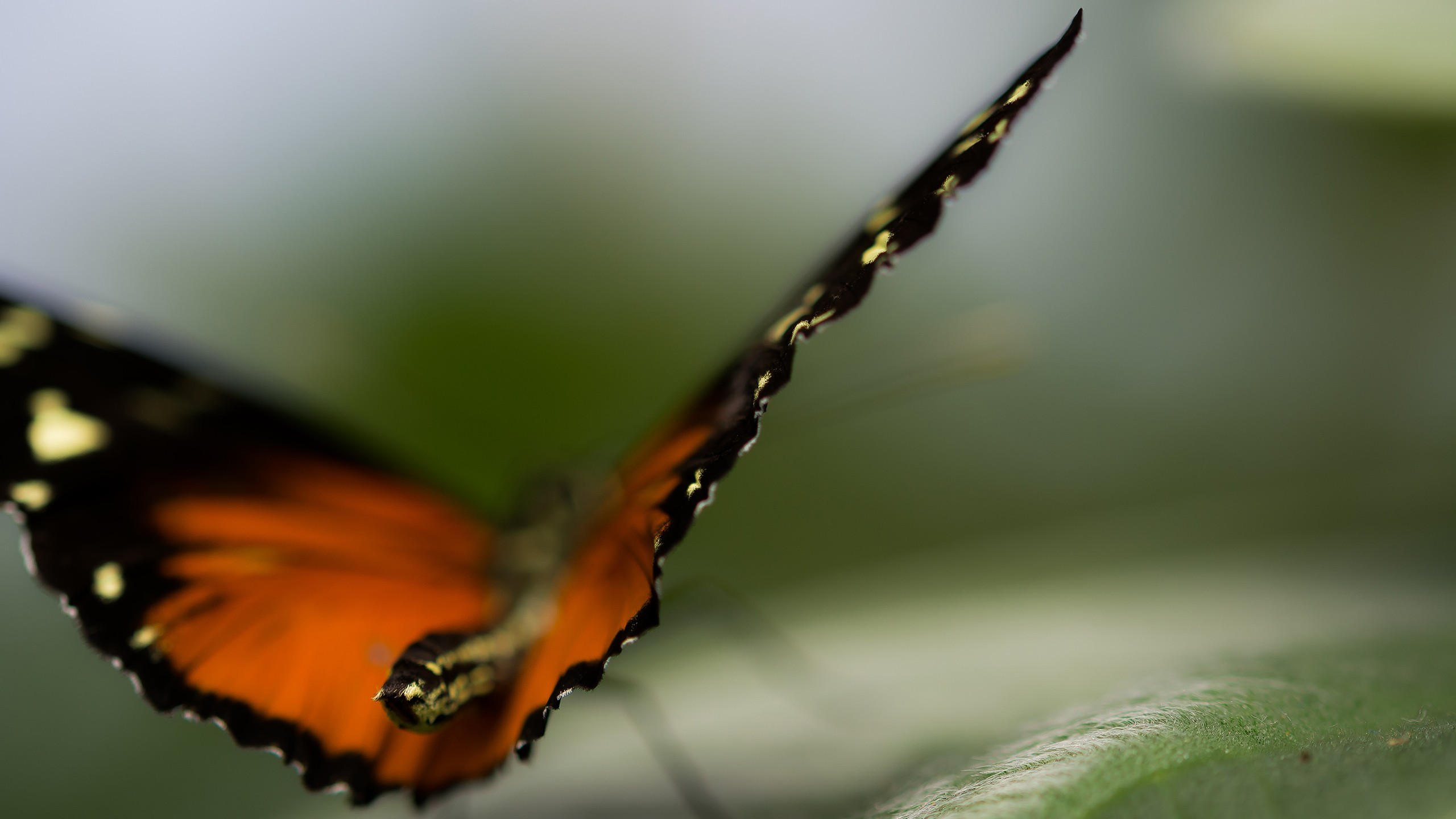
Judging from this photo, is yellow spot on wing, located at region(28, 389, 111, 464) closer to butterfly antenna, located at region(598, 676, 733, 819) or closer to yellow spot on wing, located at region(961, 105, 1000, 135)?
butterfly antenna, located at region(598, 676, 733, 819)

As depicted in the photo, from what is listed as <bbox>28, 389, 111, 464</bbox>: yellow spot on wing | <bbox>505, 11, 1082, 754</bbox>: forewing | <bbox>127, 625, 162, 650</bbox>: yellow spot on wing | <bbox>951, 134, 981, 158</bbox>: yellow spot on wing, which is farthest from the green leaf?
<bbox>28, 389, 111, 464</bbox>: yellow spot on wing

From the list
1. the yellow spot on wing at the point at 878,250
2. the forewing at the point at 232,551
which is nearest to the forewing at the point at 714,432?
the yellow spot on wing at the point at 878,250

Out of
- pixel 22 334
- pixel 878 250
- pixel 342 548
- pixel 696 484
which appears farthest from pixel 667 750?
pixel 22 334

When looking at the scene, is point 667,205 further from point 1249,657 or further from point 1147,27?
point 1249,657

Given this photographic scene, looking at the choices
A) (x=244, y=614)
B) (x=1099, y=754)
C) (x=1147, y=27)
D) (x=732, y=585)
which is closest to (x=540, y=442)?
(x=732, y=585)

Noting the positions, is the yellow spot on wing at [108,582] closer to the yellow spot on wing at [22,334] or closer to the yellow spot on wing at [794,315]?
the yellow spot on wing at [22,334]

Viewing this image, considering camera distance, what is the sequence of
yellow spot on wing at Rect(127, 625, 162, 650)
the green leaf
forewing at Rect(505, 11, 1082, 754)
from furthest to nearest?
yellow spot on wing at Rect(127, 625, 162, 650), forewing at Rect(505, 11, 1082, 754), the green leaf

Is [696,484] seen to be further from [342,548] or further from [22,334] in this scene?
[22,334]
